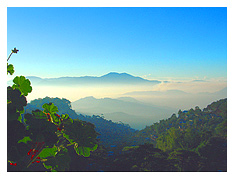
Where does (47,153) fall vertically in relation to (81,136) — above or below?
below

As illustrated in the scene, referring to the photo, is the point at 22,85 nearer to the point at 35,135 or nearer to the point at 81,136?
the point at 35,135

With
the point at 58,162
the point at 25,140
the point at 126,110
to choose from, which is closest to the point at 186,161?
the point at 58,162

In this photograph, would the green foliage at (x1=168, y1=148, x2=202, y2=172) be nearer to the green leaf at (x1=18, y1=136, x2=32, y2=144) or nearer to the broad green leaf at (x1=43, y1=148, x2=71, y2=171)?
the broad green leaf at (x1=43, y1=148, x2=71, y2=171)

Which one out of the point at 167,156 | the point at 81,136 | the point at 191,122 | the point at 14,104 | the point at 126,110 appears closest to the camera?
the point at 14,104

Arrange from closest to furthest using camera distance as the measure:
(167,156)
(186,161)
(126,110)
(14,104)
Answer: (14,104)
(167,156)
(186,161)
(126,110)

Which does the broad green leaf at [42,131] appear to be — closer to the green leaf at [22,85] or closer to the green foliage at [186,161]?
the green leaf at [22,85]

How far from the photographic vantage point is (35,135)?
141 cm

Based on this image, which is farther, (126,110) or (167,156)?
(126,110)

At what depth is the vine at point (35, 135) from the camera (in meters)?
1.39

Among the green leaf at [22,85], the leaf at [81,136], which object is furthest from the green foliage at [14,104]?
the leaf at [81,136]

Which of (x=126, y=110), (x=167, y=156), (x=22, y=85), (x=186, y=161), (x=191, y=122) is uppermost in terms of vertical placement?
(x=22, y=85)

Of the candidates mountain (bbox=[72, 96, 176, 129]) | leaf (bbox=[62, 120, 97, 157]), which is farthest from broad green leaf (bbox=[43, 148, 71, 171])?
mountain (bbox=[72, 96, 176, 129])

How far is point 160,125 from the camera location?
18703 millimetres
